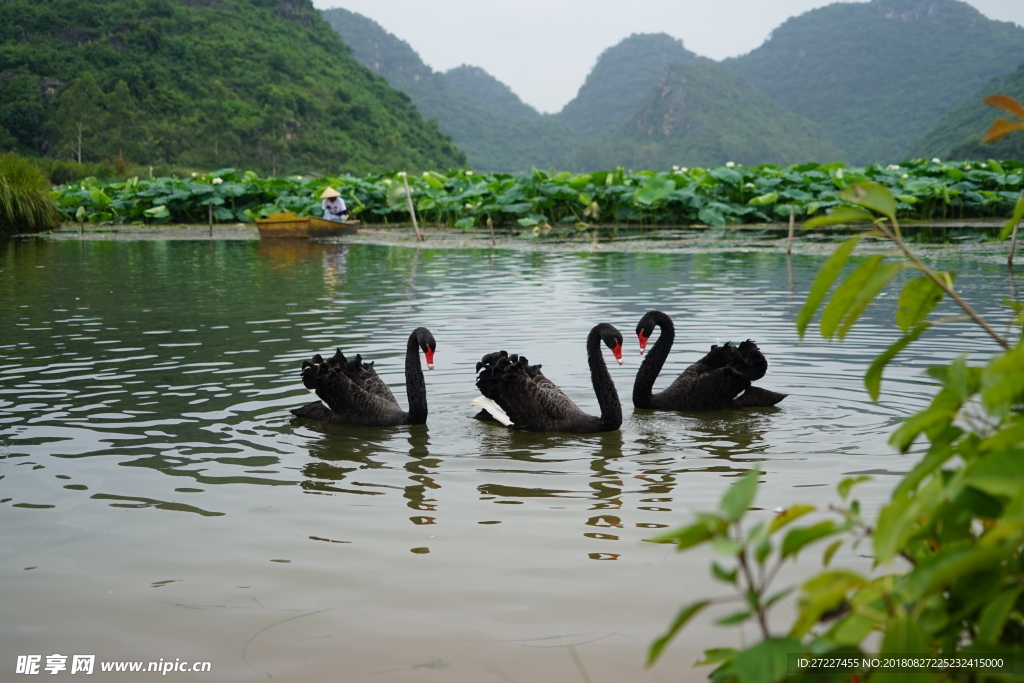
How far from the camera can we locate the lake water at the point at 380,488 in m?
2.53

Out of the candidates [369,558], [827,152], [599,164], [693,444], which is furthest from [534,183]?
[827,152]

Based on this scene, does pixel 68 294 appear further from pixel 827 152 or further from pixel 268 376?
pixel 827 152

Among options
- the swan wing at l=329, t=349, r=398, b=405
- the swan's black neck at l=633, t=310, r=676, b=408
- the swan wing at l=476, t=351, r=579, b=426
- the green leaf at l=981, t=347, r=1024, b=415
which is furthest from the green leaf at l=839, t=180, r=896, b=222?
the swan's black neck at l=633, t=310, r=676, b=408

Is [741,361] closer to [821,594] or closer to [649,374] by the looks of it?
[649,374]

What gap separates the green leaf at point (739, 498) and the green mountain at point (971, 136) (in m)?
41.4

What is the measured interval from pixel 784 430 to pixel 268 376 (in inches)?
128

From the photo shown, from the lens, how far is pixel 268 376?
6121 mm

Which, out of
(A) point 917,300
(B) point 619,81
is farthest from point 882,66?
(A) point 917,300

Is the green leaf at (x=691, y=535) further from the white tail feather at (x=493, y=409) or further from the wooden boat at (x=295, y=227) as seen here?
the wooden boat at (x=295, y=227)

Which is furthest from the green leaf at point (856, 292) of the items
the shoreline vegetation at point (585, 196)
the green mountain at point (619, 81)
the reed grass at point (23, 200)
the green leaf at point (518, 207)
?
the green mountain at point (619, 81)

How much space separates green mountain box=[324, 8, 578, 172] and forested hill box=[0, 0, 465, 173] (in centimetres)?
2286

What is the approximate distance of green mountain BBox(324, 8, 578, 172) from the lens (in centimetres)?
9731

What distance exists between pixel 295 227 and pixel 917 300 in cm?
1832

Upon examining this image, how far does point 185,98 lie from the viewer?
5647cm
